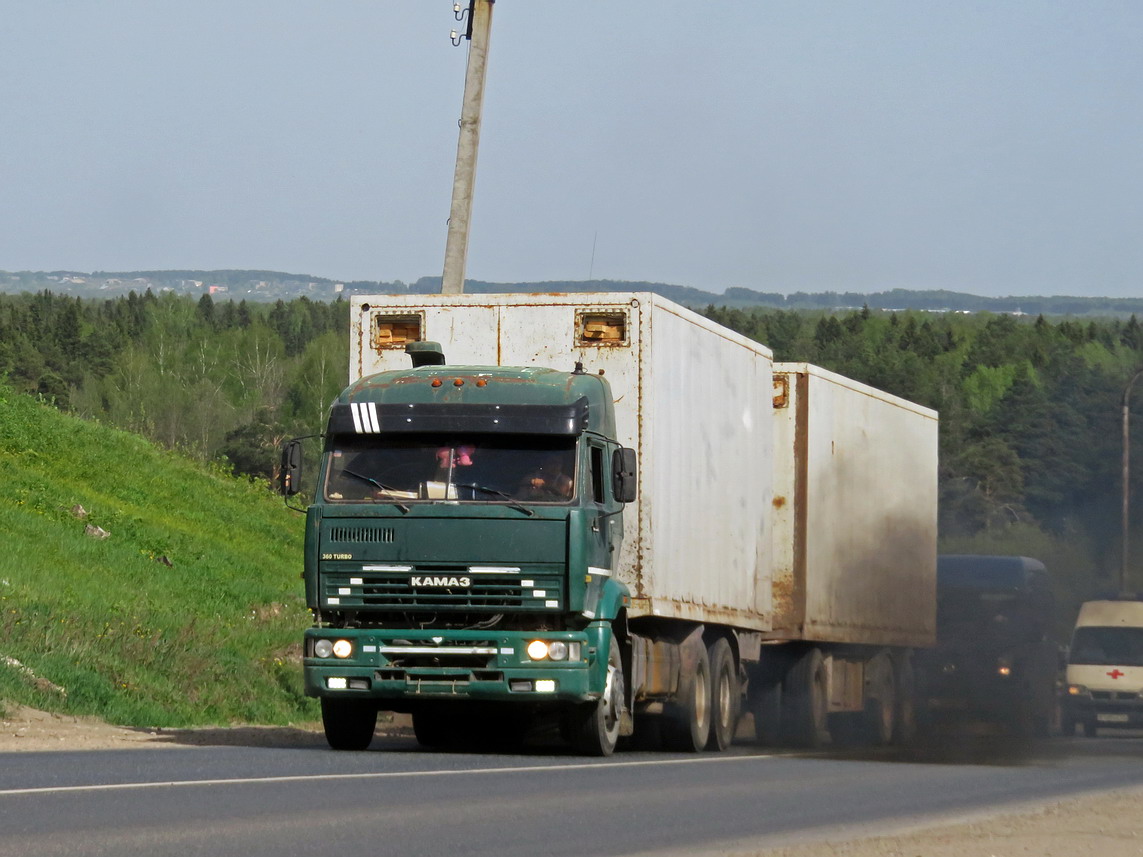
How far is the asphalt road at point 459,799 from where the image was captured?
29.0ft

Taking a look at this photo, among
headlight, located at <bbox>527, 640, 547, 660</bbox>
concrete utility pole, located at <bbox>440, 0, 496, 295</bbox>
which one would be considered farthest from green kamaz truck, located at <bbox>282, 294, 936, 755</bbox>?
concrete utility pole, located at <bbox>440, 0, 496, 295</bbox>

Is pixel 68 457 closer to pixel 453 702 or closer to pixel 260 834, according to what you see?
pixel 453 702

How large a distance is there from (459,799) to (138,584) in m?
17.4

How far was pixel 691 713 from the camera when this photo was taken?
16844mm

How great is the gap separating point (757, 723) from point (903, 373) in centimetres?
11180

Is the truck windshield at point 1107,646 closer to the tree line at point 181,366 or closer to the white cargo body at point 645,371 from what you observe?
the white cargo body at point 645,371

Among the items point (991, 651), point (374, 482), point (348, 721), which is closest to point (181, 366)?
point (991, 651)

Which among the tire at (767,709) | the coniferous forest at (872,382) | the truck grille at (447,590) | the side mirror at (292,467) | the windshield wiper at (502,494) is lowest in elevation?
the tire at (767,709)

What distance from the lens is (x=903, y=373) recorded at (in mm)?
129875

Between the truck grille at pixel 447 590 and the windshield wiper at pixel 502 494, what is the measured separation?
1.51 feet

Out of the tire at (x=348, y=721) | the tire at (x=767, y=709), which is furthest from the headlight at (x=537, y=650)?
the tire at (x=767, y=709)

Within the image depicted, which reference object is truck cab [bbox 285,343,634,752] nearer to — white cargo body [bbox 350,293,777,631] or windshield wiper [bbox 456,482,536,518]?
windshield wiper [bbox 456,482,536,518]

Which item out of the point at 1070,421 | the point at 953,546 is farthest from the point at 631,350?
the point at 1070,421

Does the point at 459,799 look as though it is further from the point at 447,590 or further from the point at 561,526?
the point at 561,526
